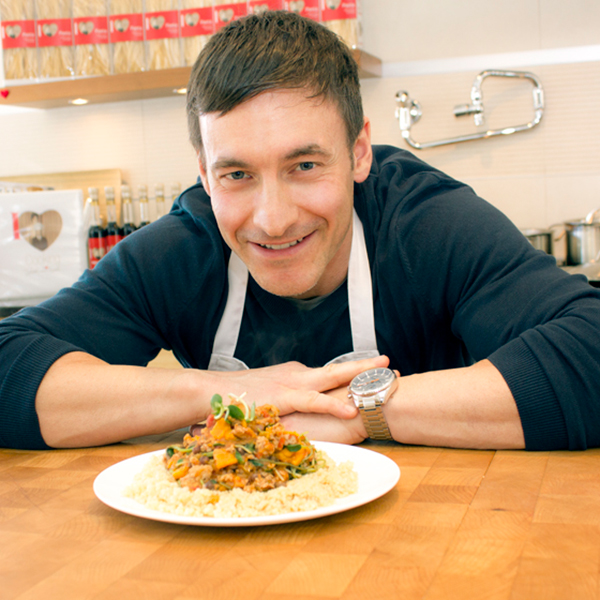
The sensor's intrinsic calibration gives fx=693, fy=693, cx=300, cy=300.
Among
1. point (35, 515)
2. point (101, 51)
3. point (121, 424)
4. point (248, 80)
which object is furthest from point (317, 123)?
point (101, 51)

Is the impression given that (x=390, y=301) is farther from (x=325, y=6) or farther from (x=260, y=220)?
(x=325, y=6)

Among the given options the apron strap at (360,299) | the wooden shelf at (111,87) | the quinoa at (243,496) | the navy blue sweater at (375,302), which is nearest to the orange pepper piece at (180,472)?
the quinoa at (243,496)

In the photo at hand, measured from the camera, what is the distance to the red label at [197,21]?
98.5 inches

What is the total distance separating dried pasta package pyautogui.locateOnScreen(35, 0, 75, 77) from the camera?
103 inches

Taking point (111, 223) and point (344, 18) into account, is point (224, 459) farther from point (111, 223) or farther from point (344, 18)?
point (111, 223)

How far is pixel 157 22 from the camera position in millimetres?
2551

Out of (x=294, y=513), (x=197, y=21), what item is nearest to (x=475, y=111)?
(x=197, y=21)

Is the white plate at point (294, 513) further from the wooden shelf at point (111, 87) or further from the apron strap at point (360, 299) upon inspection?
the wooden shelf at point (111, 87)

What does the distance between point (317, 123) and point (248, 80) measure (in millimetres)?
125

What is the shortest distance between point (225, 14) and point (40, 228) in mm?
1037

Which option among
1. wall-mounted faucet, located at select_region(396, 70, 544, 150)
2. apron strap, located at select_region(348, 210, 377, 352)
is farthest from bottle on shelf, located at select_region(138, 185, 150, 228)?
apron strap, located at select_region(348, 210, 377, 352)

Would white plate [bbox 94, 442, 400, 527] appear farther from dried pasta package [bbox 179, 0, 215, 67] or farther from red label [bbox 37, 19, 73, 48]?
red label [bbox 37, 19, 73, 48]

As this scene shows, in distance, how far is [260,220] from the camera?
3.47ft

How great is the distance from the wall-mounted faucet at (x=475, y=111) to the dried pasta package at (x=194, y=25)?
738mm
